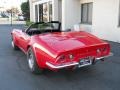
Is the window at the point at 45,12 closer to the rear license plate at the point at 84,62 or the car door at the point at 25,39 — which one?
the car door at the point at 25,39

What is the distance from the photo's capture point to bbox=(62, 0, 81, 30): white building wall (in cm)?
1534

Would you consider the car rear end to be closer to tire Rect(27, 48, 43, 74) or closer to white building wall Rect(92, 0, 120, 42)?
tire Rect(27, 48, 43, 74)

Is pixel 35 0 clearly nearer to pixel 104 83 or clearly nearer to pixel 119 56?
pixel 119 56

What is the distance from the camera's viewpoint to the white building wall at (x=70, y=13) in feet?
50.3

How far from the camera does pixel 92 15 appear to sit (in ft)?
44.7

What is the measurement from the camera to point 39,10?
79.9ft

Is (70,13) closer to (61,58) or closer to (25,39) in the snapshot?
(25,39)

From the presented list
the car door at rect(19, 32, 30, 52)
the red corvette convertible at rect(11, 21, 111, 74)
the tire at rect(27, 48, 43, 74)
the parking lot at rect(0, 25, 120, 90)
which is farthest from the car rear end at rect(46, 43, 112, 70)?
the car door at rect(19, 32, 30, 52)

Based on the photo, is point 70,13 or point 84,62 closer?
point 84,62

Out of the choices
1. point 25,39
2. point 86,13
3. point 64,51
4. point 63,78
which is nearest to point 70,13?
point 86,13

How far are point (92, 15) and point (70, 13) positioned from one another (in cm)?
222

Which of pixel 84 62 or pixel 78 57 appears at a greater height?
pixel 78 57

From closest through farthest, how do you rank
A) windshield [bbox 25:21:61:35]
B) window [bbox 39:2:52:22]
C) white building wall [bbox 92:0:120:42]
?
windshield [bbox 25:21:61:35] → white building wall [bbox 92:0:120:42] → window [bbox 39:2:52:22]

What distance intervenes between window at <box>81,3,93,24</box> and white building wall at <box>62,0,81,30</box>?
35 centimetres
